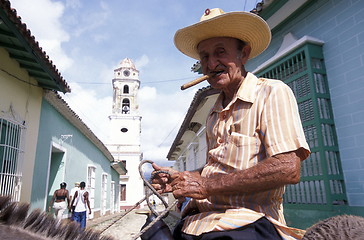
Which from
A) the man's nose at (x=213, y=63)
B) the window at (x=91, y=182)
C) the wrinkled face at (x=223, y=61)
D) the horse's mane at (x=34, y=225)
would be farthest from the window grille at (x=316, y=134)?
the window at (x=91, y=182)

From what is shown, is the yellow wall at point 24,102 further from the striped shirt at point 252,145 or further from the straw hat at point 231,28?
the striped shirt at point 252,145

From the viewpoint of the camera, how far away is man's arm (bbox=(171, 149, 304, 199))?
1.10 m

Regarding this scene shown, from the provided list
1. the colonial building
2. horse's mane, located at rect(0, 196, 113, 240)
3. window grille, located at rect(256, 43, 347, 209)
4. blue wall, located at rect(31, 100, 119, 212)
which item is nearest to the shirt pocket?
horse's mane, located at rect(0, 196, 113, 240)

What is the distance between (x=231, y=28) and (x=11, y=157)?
572cm

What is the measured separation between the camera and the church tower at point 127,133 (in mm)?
34678

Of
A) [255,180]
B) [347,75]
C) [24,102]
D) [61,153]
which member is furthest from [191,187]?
[61,153]

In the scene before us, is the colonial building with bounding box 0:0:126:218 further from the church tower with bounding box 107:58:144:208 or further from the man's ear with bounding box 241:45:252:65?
the church tower with bounding box 107:58:144:208

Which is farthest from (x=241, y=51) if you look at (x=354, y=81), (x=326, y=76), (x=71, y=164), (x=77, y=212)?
(x=71, y=164)

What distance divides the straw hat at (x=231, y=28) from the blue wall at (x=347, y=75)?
2.73m

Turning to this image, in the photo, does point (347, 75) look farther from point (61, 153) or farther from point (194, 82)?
point (61, 153)

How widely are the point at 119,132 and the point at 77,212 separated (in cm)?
2718

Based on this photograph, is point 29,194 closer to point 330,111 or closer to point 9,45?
point 9,45

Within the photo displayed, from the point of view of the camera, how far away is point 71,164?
1072 cm

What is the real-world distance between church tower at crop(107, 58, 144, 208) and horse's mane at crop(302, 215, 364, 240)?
113ft
